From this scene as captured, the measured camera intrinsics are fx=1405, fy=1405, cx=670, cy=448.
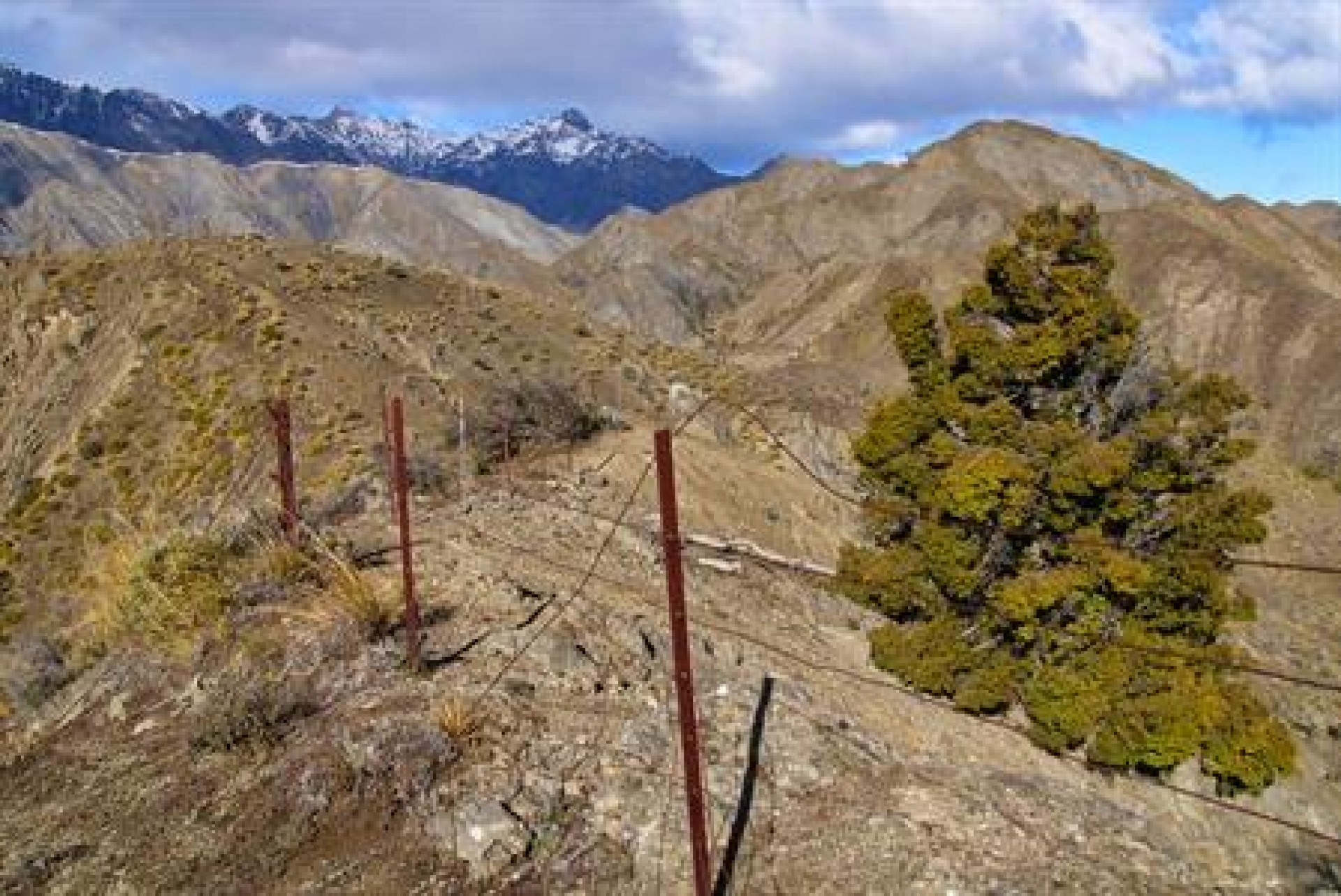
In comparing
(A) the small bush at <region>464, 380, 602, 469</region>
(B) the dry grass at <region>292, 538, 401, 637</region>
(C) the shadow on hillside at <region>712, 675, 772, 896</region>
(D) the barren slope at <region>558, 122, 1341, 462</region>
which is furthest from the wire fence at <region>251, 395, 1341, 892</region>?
(D) the barren slope at <region>558, 122, 1341, 462</region>

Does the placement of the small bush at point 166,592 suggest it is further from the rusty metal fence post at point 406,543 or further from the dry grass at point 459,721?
the dry grass at point 459,721

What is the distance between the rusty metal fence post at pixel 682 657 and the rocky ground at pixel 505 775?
101cm

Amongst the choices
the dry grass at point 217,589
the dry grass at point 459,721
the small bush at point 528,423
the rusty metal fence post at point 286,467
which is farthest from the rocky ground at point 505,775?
the small bush at point 528,423

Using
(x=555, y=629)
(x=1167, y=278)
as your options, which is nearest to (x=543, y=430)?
(x=555, y=629)

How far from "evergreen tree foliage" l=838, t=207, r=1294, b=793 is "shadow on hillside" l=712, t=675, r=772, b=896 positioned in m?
4.28

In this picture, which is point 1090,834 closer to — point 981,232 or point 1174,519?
point 1174,519

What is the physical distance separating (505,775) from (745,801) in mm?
1706

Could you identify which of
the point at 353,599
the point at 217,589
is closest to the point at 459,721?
the point at 353,599

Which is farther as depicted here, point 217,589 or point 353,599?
point 217,589

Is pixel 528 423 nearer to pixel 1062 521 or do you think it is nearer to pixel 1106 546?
pixel 1062 521

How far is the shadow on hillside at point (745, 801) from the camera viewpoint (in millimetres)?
9008

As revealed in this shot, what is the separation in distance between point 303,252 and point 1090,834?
135 ft

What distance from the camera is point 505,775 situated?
9.91 meters

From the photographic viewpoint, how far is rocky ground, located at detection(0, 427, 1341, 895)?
9211 millimetres
